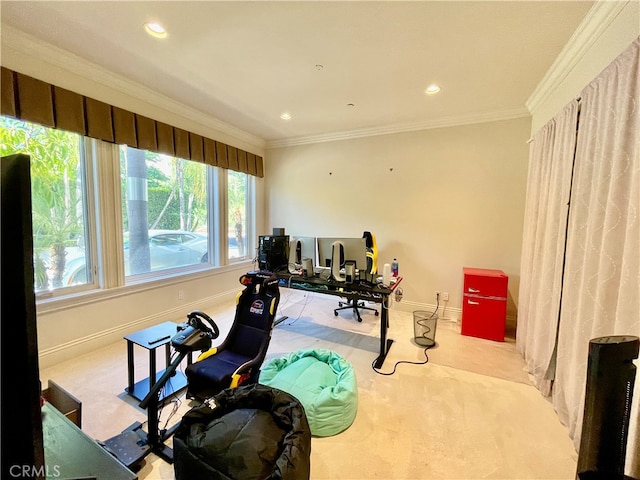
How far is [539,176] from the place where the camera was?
8.79ft

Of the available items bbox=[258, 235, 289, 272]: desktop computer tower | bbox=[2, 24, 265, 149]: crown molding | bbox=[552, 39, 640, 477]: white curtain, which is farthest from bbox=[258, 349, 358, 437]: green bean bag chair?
bbox=[2, 24, 265, 149]: crown molding

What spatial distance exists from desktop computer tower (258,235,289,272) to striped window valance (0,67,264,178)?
1523 millimetres

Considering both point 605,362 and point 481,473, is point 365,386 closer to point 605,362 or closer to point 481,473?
point 481,473

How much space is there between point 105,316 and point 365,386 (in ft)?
9.03

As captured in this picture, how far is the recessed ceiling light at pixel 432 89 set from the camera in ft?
9.34

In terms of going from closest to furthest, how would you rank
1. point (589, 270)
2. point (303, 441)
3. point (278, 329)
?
1. point (303, 441)
2. point (589, 270)
3. point (278, 329)

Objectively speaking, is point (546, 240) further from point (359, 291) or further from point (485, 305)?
point (359, 291)

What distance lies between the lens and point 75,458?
2.79 ft

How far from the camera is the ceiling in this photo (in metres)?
1.82

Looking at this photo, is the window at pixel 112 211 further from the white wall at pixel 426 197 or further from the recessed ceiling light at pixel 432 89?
the recessed ceiling light at pixel 432 89

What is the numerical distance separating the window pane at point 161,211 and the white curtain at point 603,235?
415 cm

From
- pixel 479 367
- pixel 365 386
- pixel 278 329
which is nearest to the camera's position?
pixel 365 386

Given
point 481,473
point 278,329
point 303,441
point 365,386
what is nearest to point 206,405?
point 303,441

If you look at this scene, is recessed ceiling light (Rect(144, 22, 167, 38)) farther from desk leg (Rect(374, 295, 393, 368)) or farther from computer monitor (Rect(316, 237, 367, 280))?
desk leg (Rect(374, 295, 393, 368))
